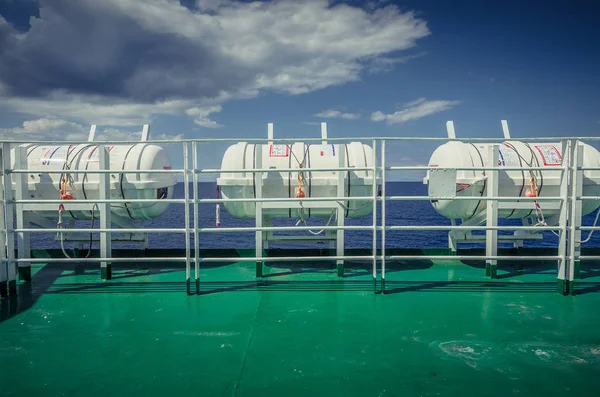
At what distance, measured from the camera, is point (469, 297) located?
4480 millimetres

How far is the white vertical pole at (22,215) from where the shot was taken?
4941 mm

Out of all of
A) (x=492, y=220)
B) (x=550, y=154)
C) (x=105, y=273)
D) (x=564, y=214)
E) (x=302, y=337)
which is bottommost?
(x=302, y=337)

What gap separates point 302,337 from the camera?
3385mm

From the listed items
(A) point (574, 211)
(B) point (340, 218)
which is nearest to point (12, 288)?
(B) point (340, 218)

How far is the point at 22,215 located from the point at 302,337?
14.3 ft

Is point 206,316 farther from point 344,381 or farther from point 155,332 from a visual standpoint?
point 344,381

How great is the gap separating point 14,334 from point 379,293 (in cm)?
372

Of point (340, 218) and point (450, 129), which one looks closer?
point (340, 218)

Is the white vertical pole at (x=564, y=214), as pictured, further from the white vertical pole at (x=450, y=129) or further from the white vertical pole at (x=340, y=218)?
the white vertical pole at (x=340, y=218)

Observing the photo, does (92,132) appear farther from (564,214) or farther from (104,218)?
(564,214)

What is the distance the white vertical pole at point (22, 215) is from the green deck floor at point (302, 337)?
0.23 m

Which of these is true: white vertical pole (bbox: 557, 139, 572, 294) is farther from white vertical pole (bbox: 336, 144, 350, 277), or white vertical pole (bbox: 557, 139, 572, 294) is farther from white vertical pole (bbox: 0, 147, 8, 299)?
white vertical pole (bbox: 0, 147, 8, 299)

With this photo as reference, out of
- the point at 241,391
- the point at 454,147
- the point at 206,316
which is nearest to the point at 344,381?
the point at 241,391

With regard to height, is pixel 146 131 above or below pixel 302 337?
above
